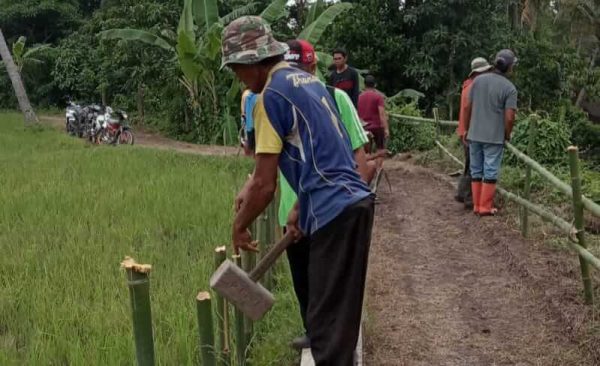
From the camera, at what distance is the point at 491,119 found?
6.18 meters

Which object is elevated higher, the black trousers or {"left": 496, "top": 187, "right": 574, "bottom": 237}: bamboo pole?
the black trousers

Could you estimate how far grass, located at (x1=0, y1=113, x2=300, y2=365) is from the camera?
10.8ft

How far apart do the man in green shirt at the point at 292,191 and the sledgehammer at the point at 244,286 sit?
318 millimetres

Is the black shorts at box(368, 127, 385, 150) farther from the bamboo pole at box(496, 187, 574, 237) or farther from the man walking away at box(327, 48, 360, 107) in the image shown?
the bamboo pole at box(496, 187, 574, 237)

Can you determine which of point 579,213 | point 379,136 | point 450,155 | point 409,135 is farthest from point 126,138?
point 579,213

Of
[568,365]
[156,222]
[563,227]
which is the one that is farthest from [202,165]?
[568,365]

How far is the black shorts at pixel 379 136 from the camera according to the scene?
734 centimetres

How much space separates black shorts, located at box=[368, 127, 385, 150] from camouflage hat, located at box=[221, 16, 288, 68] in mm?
4889

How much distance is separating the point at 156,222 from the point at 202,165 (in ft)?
11.2

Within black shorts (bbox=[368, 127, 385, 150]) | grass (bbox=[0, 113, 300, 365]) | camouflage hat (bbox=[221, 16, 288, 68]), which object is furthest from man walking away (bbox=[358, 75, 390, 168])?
camouflage hat (bbox=[221, 16, 288, 68])

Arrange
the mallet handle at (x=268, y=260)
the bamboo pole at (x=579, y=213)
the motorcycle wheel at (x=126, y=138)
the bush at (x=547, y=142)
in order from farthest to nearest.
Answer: the motorcycle wheel at (x=126, y=138), the bush at (x=547, y=142), the bamboo pole at (x=579, y=213), the mallet handle at (x=268, y=260)

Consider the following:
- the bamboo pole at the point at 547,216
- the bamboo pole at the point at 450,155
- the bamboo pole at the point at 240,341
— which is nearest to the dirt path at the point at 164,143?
the bamboo pole at the point at 450,155

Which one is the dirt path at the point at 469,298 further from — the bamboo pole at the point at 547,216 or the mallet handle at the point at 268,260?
the mallet handle at the point at 268,260

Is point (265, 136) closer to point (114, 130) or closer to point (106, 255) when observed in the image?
point (106, 255)
